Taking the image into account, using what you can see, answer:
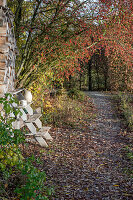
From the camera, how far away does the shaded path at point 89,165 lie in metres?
3.43

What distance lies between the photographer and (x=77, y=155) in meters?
5.04

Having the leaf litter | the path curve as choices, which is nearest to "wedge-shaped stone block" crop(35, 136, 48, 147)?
the leaf litter

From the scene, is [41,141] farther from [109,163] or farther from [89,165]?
[109,163]

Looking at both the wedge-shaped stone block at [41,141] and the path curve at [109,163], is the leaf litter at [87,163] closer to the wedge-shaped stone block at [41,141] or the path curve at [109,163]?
the path curve at [109,163]

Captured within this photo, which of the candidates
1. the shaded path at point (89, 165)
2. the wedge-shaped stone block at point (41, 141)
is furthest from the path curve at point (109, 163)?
the wedge-shaped stone block at point (41, 141)

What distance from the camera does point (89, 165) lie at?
452 centimetres

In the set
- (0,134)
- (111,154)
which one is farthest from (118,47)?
(0,134)

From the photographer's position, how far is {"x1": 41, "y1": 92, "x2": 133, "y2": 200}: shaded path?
343cm

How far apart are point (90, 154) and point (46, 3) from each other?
4.82 meters

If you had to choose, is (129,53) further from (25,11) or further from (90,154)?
(90,154)

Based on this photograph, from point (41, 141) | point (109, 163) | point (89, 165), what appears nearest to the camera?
point (89, 165)

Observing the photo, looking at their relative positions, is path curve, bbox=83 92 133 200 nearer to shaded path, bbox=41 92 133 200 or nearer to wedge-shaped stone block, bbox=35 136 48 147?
shaded path, bbox=41 92 133 200

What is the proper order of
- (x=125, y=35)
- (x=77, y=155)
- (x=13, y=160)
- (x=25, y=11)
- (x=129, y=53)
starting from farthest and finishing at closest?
1. (x=129, y=53)
2. (x=125, y=35)
3. (x=25, y=11)
4. (x=77, y=155)
5. (x=13, y=160)

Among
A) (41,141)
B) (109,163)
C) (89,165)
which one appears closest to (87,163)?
(89,165)
